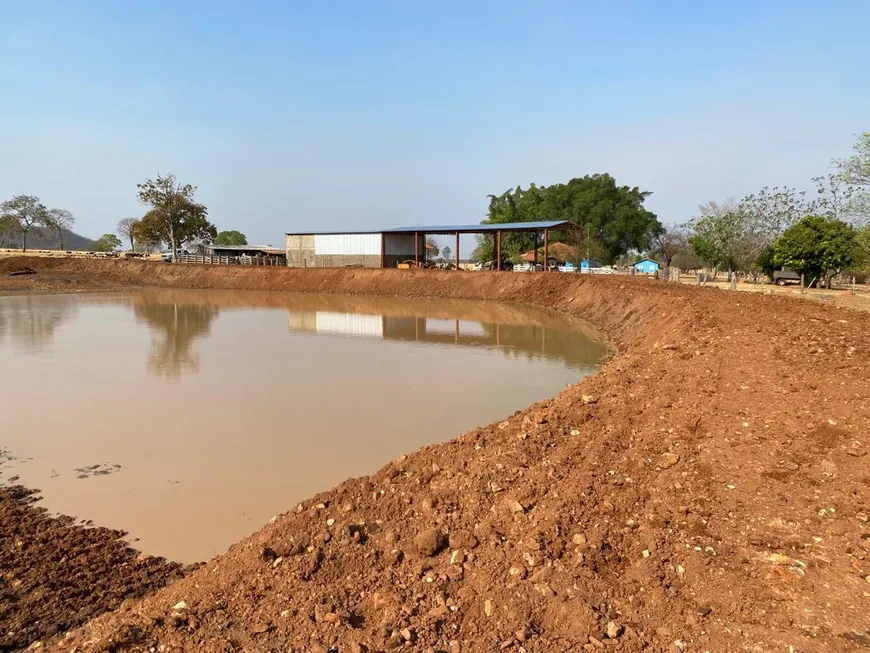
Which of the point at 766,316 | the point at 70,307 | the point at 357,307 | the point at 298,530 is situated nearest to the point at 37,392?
the point at 298,530

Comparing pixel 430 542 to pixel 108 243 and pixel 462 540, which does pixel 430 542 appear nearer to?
pixel 462 540

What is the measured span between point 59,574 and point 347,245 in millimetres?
41286

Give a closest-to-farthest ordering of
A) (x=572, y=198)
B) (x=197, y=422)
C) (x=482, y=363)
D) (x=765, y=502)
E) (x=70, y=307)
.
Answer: (x=765, y=502)
(x=197, y=422)
(x=482, y=363)
(x=70, y=307)
(x=572, y=198)

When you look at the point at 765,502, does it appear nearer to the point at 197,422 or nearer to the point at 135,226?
the point at 197,422

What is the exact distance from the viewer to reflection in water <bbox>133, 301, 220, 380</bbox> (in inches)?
587

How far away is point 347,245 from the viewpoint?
45000 millimetres

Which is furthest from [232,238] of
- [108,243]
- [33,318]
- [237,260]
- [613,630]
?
[613,630]

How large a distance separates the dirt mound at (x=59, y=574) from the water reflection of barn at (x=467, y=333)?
1222 centimetres

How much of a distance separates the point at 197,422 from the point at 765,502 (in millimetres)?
8844

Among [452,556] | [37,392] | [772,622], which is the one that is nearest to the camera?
[772,622]

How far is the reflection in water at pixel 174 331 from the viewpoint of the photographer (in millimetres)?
14922

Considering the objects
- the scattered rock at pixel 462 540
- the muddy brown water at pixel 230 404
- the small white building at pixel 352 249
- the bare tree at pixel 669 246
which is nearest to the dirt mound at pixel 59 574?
the muddy brown water at pixel 230 404

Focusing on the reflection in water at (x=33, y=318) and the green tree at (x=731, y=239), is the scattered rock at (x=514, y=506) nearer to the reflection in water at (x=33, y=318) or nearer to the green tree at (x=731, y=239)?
the reflection in water at (x=33, y=318)

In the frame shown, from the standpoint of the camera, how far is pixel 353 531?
178 inches
